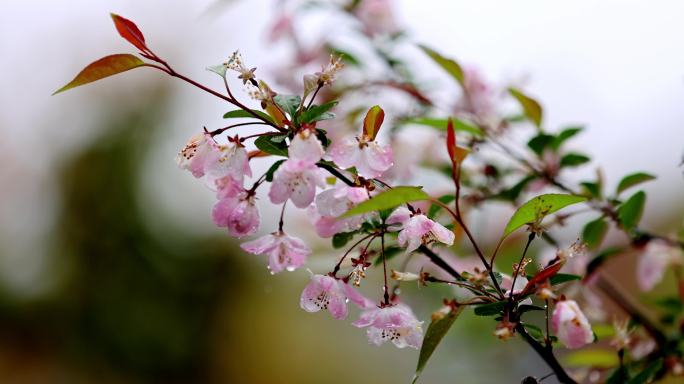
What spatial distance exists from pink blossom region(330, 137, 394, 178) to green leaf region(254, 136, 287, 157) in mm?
38

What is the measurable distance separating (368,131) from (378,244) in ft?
0.44

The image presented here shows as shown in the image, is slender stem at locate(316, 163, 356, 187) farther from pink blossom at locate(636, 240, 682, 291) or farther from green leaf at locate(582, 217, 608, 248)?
pink blossom at locate(636, 240, 682, 291)

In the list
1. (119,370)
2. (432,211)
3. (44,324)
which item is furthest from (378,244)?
(44,324)

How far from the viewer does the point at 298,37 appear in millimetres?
1116

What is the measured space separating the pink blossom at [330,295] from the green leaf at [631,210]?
1.13 feet

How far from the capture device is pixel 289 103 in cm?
50

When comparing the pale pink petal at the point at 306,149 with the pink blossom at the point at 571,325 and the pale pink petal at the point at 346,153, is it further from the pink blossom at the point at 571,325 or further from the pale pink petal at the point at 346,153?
the pink blossom at the point at 571,325

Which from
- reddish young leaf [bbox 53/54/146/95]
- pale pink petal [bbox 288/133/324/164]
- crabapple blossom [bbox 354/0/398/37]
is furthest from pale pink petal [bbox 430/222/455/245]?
crabapple blossom [bbox 354/0/398/37]

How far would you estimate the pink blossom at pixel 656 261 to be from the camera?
0.84 metres

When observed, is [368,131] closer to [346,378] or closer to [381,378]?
[381,378]

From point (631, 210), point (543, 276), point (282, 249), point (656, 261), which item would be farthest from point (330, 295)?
point (656, 261)

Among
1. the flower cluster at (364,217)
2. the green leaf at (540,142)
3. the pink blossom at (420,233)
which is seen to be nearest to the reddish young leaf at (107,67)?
the flower cluster at (364,217)

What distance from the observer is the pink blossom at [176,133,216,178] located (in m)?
0.47

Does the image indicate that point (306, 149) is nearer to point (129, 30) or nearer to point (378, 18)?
point (129, 30)
